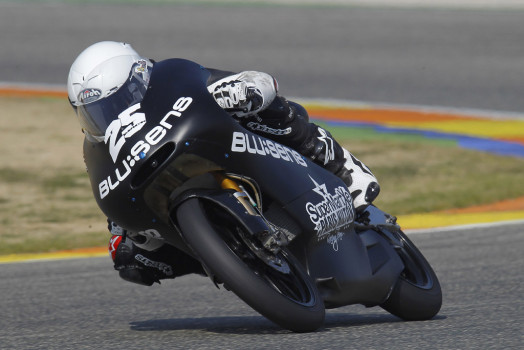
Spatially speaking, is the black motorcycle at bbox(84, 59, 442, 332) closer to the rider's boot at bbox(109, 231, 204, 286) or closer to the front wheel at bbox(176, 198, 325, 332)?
the front wheel at bbox(176, 198, 325, 332)

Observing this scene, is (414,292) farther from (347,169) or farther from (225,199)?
(225,199)

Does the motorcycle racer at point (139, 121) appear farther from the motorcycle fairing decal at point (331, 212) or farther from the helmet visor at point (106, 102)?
the motorcycle fairing decal at point (331, 212)

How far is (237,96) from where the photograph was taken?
4.04m

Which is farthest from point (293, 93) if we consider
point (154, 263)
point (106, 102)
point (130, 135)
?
point (130, 135)

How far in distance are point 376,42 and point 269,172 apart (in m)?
12.9

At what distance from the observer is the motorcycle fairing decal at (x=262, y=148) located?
157 inches

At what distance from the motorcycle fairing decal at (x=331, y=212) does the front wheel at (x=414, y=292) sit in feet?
1.47

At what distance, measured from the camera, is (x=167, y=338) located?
416 cm

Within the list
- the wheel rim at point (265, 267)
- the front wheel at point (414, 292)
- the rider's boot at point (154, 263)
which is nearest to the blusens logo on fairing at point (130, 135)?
the wheel rim at point (265, 267)

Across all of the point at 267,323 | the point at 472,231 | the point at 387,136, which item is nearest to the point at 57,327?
the point at 267,323

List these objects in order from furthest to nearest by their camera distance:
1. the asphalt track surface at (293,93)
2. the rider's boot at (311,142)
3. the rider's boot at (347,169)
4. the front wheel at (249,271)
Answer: the rider's boot at (347,169), the rider's boot at (311,142), the asphalt track surface at (293,93), the front wheel at (249,271)

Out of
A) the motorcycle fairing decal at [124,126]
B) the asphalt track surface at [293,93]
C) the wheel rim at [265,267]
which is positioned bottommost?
the asphalt track surface at [293,93]

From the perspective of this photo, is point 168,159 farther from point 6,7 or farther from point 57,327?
point 6,7

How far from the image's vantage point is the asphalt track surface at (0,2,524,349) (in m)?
4.21
